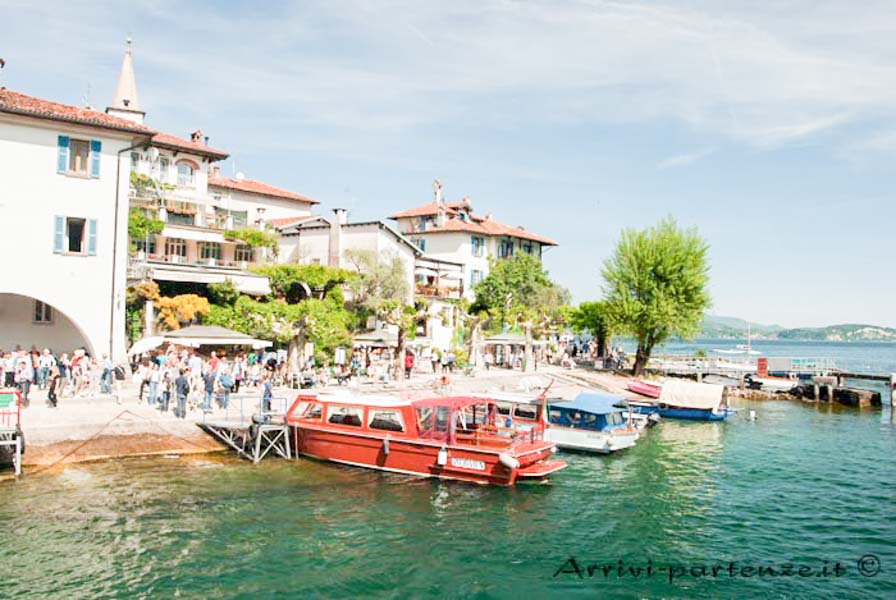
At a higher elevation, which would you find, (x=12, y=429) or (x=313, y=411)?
(x=313, y=411)

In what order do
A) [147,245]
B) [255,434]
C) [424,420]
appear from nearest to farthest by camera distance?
[424,420] < [255,434] < [147,245]

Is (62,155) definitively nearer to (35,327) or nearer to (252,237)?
(35,327)

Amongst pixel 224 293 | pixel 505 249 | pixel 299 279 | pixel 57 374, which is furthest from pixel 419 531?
pixel 505 249

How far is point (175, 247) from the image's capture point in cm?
4309

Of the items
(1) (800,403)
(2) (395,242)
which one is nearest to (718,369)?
(1) (800,403)

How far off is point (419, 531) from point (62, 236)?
21669mm

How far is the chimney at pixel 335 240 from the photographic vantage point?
48125 millimetres

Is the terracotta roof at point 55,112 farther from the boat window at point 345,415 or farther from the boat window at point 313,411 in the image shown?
the boat window at point 345,415

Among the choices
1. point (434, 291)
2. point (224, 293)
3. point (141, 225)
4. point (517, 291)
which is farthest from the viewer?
point (517, 291)

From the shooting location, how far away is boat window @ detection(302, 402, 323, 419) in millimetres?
24703

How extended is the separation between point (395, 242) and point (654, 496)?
1212 inches

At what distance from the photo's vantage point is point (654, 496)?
2261 centimetres

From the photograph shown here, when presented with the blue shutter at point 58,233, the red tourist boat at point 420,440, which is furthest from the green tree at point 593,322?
the blue shutter at point 58,233

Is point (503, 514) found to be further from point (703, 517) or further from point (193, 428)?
point (193, 428)
